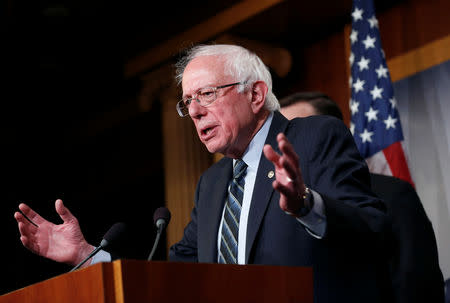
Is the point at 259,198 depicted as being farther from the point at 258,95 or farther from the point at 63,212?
the point at 63,212

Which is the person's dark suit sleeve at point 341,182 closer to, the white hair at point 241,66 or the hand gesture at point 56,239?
the white hair at point 241,66

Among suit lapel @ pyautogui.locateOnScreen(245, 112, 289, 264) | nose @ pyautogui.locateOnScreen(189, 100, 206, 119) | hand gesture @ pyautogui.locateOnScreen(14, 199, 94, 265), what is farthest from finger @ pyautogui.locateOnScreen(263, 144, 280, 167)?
hand gesture @ pyautogui.locateOnScreen(14, 199, 94, 265)

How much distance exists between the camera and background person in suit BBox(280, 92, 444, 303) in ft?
9.28

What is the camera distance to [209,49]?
2.64 m

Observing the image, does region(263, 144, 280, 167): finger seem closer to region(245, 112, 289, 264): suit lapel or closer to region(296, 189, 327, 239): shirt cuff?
region(296, 189, 327, 239): shirt cuff

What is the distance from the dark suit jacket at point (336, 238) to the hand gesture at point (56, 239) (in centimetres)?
49

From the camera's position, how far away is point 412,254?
287cm

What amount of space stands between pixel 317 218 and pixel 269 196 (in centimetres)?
34

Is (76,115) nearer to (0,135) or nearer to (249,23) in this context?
(0,135)

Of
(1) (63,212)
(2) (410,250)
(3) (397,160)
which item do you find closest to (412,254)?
(2) (410,250)

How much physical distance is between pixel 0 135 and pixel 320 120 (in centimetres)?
609

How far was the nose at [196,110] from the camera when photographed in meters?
2.47

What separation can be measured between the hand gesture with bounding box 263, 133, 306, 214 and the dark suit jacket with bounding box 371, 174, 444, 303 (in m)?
1.17

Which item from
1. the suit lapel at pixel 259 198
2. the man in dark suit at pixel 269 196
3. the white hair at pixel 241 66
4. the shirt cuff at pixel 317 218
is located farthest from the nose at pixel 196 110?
the shirt cuff at pixel 317 218
